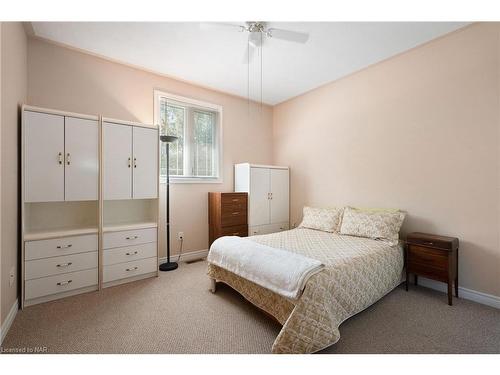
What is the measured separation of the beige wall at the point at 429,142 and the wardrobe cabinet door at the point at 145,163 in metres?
2.67

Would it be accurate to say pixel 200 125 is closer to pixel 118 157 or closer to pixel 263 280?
pixel 118 157

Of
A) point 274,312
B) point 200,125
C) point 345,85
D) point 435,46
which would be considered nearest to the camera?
point 274,312

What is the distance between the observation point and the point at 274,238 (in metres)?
2.84

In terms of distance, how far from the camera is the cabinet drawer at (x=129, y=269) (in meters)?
2.65

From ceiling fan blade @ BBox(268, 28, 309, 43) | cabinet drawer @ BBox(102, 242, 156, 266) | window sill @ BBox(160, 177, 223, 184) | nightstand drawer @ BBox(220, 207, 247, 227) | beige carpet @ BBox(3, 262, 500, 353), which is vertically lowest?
beige carpet @ BBox(3, 262, 500, 353)

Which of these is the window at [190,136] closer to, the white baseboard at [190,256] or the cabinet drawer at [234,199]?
the cabinet drawer at [234,199]

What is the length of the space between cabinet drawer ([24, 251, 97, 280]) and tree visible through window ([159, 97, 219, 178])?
1.50m

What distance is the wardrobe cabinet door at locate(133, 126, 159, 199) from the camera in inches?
113

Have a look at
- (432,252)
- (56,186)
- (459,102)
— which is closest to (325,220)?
(432,252)

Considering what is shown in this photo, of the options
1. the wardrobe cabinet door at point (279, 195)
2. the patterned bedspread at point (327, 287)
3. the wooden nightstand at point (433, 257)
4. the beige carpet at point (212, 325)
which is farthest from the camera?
the wardrobe cabinet door at point (279, 195)

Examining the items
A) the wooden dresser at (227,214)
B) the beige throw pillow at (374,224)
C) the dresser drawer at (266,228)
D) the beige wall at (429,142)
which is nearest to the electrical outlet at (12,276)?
the wooden dresser at (227,214)

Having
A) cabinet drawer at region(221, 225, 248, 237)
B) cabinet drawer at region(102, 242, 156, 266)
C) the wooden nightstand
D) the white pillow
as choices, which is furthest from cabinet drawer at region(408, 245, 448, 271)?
cabinet drawer at region(102, 242, 156, 266)

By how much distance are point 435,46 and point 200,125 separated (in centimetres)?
335

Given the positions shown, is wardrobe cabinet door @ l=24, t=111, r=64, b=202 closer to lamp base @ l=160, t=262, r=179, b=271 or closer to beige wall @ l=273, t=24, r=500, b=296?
lamp base @ l=160, t=262, r=179, b=271
